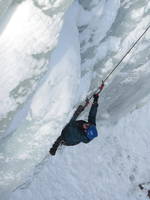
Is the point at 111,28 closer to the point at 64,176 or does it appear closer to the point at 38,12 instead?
the point at 38,12

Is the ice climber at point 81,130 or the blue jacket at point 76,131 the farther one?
the blue jacket at point 76,131

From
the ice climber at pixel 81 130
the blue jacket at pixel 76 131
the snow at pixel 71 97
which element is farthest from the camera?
the blue jacket at pixel 76 131

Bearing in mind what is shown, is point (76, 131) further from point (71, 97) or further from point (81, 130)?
point (71, 97)

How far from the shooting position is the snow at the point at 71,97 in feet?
18.4

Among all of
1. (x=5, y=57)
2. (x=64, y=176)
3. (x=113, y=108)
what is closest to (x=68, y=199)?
(x=64, y=176)

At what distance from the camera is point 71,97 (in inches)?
284

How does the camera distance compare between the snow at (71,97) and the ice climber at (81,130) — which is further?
the ice climber at (81,130)

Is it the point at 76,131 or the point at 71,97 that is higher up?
the point at 71,97

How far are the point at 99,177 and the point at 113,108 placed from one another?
7.95 feet

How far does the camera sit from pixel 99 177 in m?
12.0

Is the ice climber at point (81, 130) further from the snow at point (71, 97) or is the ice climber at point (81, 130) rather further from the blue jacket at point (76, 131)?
the snow at point (71, 97)

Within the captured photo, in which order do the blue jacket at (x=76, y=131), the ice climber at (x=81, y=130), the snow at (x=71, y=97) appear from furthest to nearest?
1. the blue jacket at (x=76, y=131)
2. the ice climber at (x=81, y=130)
3. the snow at (x=71, y=97)

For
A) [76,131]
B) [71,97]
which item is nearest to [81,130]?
[76,131]

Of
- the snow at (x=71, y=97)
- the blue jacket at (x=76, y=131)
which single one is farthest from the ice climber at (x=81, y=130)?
the snow at (x=71, y=97)
